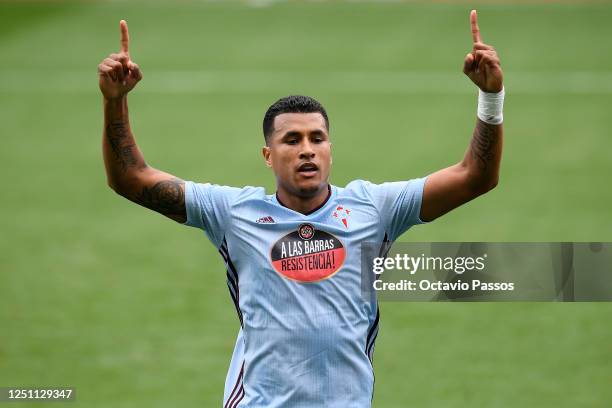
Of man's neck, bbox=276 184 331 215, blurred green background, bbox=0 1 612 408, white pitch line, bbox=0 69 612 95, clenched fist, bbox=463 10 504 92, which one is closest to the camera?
clenched fist, bbox=463 10 504 92

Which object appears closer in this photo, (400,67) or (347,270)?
(347,270)

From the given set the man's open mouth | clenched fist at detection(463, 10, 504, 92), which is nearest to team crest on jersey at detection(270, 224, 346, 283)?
the man's open mouth

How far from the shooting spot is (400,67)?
27.2 metres

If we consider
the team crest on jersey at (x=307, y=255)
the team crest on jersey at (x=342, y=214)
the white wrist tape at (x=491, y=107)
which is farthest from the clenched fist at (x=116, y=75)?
the white wrist tape at (x=491, y=107)

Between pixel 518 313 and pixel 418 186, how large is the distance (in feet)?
23.6

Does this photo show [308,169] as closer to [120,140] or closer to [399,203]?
[399,203]

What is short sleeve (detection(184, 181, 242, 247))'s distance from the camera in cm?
647

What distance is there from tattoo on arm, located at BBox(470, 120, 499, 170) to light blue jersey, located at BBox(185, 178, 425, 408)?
0.37 metres

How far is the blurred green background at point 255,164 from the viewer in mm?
11773

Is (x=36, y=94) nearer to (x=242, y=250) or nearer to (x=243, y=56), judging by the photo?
(x=243, y=56)

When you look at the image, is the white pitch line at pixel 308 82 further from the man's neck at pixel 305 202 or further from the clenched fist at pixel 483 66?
A: the clenched fist at pixel 483 66

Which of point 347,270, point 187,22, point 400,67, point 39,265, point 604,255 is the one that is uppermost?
point 187,22

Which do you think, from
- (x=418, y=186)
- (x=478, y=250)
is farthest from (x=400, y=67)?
(x=418, y=186)

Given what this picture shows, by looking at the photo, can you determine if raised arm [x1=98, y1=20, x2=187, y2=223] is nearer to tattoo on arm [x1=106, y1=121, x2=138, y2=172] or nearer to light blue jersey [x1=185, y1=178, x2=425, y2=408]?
tattoo on arm [x1=106, y1=121, x2=138, y2=172]
